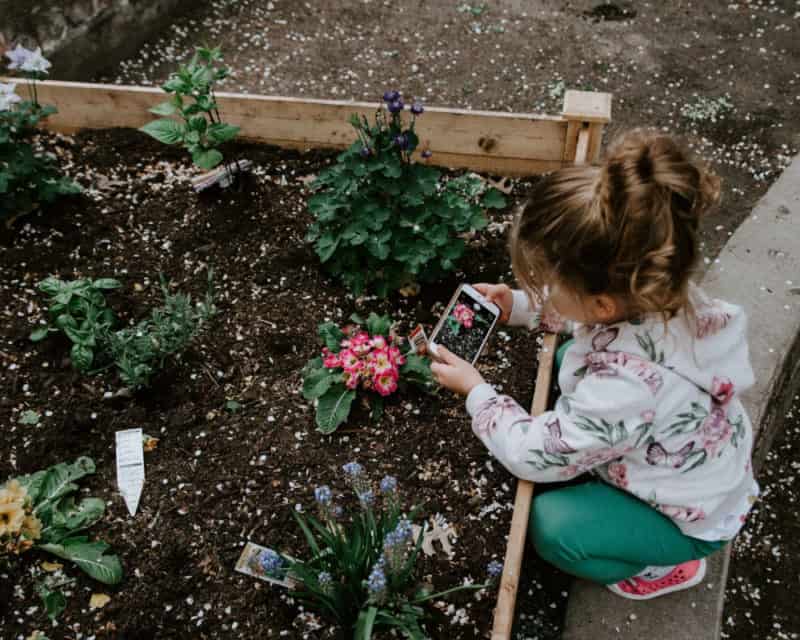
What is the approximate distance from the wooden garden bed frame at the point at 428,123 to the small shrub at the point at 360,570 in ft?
5.66

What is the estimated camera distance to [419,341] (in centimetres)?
247

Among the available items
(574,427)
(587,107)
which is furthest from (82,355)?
(587,107)

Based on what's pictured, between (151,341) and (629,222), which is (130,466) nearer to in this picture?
(151,341)

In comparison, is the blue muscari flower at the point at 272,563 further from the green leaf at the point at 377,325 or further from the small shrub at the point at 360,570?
the green leaf at the point at 377,325

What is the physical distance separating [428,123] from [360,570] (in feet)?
6.33

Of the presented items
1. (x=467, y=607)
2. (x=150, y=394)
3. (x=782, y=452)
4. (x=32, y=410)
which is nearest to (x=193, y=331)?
(x=150, y=394)

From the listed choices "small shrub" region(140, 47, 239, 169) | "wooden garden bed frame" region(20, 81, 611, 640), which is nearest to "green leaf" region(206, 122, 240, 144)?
"small shrub" region(140, 47, 239, 169)

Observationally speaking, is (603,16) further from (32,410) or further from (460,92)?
(32,410)

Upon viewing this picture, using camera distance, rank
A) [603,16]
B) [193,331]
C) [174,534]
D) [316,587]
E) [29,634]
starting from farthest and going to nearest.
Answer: [603,16] < [193,331] < [174,534] < [29,634] < [316,587]

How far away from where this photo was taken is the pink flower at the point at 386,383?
227 centimetres

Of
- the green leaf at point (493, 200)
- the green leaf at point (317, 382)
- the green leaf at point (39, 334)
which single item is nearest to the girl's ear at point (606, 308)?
the green leaf at point (317, 382)

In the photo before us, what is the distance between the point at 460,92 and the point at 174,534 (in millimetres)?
2990

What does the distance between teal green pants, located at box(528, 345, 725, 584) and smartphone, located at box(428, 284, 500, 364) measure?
0.56 meters

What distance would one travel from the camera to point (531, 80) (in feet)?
13.9
